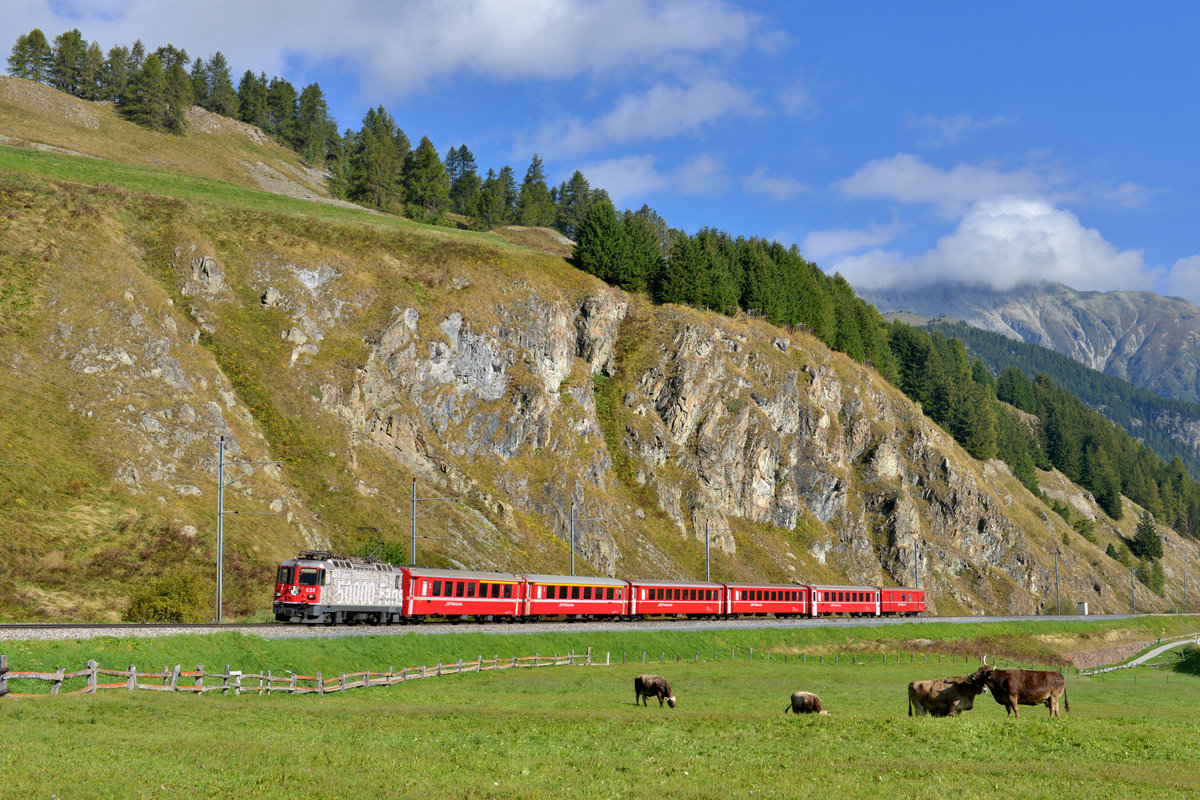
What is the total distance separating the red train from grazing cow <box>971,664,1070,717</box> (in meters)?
34.3

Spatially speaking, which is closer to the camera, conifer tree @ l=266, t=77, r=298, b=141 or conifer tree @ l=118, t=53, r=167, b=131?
conifer tree @ l=118, t=53, r=167, b=131

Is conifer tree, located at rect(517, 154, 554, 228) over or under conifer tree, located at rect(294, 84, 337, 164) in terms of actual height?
under

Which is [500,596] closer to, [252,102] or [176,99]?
[176,99]

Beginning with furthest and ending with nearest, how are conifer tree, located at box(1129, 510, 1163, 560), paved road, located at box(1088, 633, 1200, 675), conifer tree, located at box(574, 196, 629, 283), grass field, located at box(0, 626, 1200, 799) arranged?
conifer tree, located at box(1129, 510, 1163, 560) → conifer tree, located at box(574, 196, 629, 283) → paved road, located at box(1088, 633, 1200, 675) → grass field, located at box(0, 626, 1200, 799)

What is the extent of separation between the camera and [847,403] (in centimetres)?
13462

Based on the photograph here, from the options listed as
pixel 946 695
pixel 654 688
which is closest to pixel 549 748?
pixel 654 688

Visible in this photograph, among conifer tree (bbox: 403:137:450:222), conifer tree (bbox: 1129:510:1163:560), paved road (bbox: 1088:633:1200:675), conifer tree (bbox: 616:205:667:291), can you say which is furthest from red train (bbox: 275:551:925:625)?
conifer tree (bbox: 1129:510:1163:560)

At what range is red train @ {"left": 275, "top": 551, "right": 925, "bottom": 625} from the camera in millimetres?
48438

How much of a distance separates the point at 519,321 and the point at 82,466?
52688mm

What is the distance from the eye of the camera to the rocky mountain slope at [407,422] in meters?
63.4

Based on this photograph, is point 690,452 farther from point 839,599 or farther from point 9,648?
point 9,648

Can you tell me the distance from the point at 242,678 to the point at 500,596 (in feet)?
84.2

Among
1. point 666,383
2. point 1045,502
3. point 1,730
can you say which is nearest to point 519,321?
point 666,383

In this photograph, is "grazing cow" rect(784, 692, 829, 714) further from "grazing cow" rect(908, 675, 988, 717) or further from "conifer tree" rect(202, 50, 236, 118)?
"conifer tree" rect(202, 50, 236, 118)
